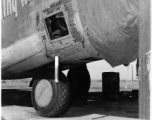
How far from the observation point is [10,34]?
6.17 metres

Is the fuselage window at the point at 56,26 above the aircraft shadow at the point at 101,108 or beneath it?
above

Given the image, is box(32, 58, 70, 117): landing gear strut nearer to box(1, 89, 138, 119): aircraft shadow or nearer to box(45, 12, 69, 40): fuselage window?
box(1, 89, 138, 119): aircraft shadow

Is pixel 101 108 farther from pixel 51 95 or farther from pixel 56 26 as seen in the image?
pixel 56 26

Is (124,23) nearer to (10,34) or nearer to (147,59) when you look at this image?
(147,59)

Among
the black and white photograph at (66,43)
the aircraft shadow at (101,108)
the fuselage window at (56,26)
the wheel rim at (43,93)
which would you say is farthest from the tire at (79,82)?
the fuselage window at (56,26)

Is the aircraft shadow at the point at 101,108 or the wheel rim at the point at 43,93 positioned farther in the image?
the aircraft shadow at the point at 101,108

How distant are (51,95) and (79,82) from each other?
3988mm

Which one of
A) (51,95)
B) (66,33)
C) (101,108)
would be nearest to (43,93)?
(51,95)

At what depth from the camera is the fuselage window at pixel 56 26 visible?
5.23 m

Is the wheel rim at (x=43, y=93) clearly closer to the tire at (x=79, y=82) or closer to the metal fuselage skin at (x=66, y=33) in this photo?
the metal fuselage skin at (x=66, y=33)

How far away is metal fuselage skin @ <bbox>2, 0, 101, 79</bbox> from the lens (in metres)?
5.00

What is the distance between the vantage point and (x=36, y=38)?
5.57m

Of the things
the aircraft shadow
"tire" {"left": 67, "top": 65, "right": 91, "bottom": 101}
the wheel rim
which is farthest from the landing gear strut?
"tire" {"left": 67, "top": 65, "right": 91, "bottom": 101}

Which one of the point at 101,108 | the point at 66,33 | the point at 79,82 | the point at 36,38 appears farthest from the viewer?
the point at 79,82
